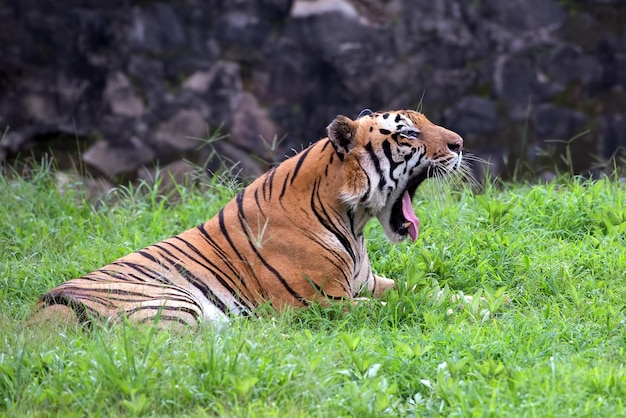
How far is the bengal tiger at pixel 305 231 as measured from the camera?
5.06 meters

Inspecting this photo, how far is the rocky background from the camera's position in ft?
25.5

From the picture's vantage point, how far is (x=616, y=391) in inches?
154

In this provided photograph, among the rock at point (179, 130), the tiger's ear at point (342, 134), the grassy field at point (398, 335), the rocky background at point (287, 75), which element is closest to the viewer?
the grassy field at point (398, 335)

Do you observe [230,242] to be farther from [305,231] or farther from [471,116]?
[471,116]

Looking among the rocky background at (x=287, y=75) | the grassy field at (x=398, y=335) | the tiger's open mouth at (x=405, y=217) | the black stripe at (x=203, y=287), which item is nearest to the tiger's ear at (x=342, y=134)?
the tiger's open mouth at (x=405, y=217)

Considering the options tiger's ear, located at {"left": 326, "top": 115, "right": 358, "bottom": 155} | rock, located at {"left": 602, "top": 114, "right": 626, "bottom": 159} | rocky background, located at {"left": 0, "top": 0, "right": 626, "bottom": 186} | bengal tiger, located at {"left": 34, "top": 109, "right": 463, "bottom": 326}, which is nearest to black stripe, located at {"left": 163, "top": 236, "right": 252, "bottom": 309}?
bengal tiger, located at {"left": 34, "top": 109, "right": 463, "bottom": 326}

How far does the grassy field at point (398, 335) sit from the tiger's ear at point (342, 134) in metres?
0.82

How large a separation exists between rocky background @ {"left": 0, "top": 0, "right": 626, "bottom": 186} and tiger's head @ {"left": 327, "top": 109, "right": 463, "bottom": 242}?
2577 millimetres

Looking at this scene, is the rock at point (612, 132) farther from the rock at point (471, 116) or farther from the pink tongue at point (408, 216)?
the pink tongue at point (408, 216)

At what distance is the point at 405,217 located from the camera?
5.32 meters

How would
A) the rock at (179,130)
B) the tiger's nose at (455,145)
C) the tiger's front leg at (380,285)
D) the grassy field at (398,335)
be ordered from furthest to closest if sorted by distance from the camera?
the rock at (179,130) → the tiger's front leg at (380,285) → the tiger's nose at (455,145) → the grassy field at (398,335)

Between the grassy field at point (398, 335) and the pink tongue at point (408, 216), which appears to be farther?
the pink tongue at point (408, 216)

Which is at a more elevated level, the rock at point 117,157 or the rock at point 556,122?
the rock at point 556,122

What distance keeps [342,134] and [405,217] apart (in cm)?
61
